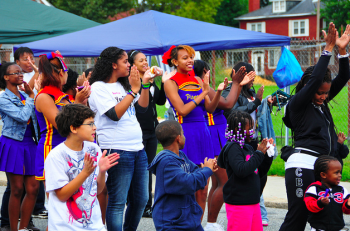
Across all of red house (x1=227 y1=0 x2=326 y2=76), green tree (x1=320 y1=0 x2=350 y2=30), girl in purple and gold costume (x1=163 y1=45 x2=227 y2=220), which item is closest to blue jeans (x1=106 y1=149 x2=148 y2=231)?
girl in purple and gold costume (x1=163 y1=45 x2=227 y2=220)

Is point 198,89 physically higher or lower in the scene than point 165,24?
lower

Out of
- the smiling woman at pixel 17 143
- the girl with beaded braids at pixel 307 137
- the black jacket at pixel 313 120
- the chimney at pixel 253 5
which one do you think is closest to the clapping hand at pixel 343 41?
the girl with beaded braids at pixel 307 137

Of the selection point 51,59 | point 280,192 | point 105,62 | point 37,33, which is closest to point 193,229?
point 105,62

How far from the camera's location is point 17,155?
15.9 feet

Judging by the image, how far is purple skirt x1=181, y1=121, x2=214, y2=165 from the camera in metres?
4.73

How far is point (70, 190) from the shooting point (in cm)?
306

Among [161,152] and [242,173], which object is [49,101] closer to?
[161,152]

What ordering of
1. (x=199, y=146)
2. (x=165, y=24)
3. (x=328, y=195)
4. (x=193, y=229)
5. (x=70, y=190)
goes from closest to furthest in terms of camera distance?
(x=70, y=190)
(x=193, y=229)
(x=328, y=195)
(x=199, y=146)
(x=165, y=24)

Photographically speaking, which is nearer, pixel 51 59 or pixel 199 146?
pixel 51 59

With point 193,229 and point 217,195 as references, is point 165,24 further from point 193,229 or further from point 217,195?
point 193,229

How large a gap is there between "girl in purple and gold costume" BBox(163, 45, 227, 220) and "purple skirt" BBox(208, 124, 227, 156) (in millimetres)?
256

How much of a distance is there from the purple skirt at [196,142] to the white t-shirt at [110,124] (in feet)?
2.61

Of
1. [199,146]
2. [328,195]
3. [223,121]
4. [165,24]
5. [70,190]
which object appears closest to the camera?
[70,190]

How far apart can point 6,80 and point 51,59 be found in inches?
45.2
